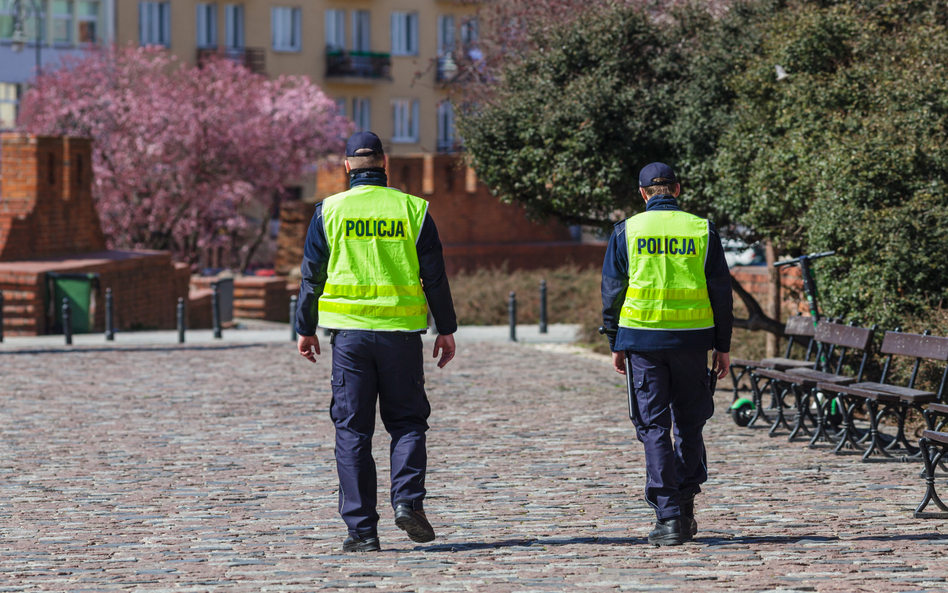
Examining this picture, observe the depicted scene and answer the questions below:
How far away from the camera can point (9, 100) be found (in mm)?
44375

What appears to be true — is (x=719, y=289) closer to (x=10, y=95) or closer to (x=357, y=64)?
(x=10, y=95)

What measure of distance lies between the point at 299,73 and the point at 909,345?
137 feet

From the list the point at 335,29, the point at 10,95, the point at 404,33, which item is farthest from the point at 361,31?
the point at 10,95

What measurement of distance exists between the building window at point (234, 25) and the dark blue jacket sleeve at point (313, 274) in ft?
142

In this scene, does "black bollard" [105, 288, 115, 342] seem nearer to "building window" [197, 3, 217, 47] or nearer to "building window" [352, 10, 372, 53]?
"building window" [197, 3, 217, 47]

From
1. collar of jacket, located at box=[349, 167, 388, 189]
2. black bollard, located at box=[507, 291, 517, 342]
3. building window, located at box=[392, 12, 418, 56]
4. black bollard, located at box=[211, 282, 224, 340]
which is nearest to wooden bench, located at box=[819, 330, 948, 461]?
collar of jacket, located at box=[349, 167, 388, 189]

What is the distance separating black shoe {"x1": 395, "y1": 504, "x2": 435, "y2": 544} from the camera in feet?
20.5

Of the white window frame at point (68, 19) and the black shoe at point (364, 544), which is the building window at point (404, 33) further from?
the black shoe at point (364, 544)

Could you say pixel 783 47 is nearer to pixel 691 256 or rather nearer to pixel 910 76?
pixel 910 76

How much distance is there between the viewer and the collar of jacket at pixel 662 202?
6.89m

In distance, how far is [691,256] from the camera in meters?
6.79

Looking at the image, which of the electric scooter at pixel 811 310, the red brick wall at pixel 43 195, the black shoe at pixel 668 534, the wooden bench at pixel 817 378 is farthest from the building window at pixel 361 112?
the black shoe at pixel 668 534

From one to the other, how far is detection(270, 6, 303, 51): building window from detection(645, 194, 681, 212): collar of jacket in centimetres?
4369

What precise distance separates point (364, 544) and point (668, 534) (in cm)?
144
